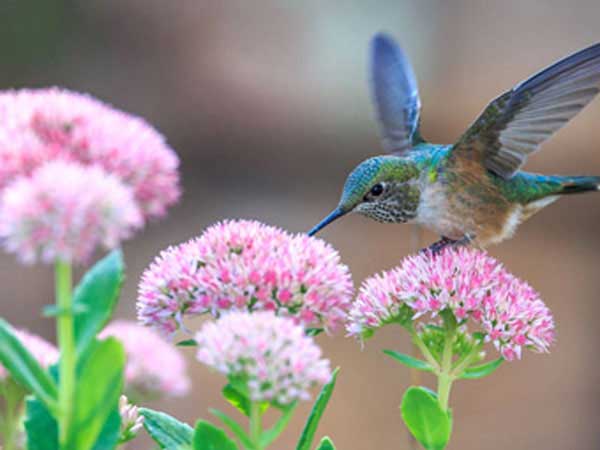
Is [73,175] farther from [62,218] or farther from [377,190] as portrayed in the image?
[377,190]

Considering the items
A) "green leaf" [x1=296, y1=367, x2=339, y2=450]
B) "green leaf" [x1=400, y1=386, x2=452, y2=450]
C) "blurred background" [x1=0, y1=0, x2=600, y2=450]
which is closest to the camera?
"green leaf" [x1=296, y1=367, x2=339, y2=450]

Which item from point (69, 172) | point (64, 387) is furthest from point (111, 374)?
point (69, 172)

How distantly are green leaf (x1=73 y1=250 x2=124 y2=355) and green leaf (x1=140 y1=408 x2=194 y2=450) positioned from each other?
0.55ft

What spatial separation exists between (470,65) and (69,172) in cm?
277

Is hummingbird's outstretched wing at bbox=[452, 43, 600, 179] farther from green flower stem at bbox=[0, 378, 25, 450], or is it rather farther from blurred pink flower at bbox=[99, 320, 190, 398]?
green flower stem at bbox=[0, 378, 25, 450]

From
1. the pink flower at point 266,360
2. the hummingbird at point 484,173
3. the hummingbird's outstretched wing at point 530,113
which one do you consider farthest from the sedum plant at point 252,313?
the hummingbird's outstretched wing at point 530,113

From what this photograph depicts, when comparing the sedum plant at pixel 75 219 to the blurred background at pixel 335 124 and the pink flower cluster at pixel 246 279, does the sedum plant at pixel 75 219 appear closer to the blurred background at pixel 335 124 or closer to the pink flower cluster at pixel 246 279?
the pink flower cluster at pixel 246 279

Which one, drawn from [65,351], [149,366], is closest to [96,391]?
[65,351]

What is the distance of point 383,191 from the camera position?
5.19 feet

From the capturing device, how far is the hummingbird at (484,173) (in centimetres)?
153

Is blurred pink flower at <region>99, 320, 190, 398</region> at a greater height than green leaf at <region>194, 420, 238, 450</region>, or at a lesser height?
greater

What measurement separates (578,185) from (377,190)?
0.43m

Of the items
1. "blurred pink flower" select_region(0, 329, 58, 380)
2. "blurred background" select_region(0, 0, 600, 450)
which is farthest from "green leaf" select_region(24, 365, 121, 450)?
"blurred background" select_region(0, 0, 600, 450)

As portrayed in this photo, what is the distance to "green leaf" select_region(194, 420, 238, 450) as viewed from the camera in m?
0.93
